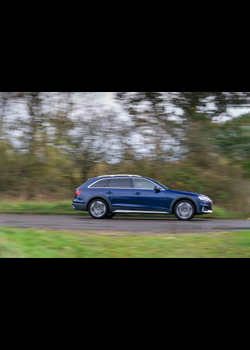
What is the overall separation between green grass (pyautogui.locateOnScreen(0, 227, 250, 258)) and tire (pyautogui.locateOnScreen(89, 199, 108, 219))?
4.54m

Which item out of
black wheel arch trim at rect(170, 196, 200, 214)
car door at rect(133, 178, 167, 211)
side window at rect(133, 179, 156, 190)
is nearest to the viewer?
black wheel arch trim at rect(170, 196, 200, 214)

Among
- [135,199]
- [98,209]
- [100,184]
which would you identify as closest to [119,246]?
[135,199]

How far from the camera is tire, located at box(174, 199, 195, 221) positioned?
12.3m

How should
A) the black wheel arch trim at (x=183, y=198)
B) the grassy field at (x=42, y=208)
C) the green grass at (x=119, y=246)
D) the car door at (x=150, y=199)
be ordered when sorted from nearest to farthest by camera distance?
the green grass at (x=119, y=246), the black wheel arch trim at (x=183, y=198), the car door at (x=150, y=199), the grassy field at (x=42, y=208)

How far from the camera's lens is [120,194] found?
41.3ft

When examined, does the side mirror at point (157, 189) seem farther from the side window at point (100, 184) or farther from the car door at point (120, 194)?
the side window at point (100, 184)

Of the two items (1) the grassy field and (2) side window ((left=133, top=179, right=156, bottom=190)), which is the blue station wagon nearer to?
(2) side window ((left=133, top=179, right=156, bottom=190))

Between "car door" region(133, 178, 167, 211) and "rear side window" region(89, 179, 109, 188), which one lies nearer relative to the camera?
"car door" region(133, 178, 167, 211)

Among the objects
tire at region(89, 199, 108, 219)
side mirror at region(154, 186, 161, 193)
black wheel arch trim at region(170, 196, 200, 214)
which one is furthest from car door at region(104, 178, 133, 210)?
black wheel arch trim at region(170, 196, 200, 214)

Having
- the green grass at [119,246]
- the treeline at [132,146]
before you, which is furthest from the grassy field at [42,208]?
the green grass at [119,246]

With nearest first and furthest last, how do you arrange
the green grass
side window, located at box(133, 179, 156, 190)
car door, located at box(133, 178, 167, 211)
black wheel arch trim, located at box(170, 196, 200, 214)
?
1. the green grass
2. black wheel arch trim, located at box(170, 196, 200, 214)
3. car door, located at box(133, 178, 167, 211)
4. side window, located at box(133, 179, 156, 190)

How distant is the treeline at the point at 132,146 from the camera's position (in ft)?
46.4

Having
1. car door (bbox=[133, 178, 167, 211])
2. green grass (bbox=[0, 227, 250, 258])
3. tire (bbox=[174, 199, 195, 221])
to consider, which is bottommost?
green grass (bbox=[0, 227, 250, 258])

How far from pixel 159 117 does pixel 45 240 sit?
9315 millimetres
